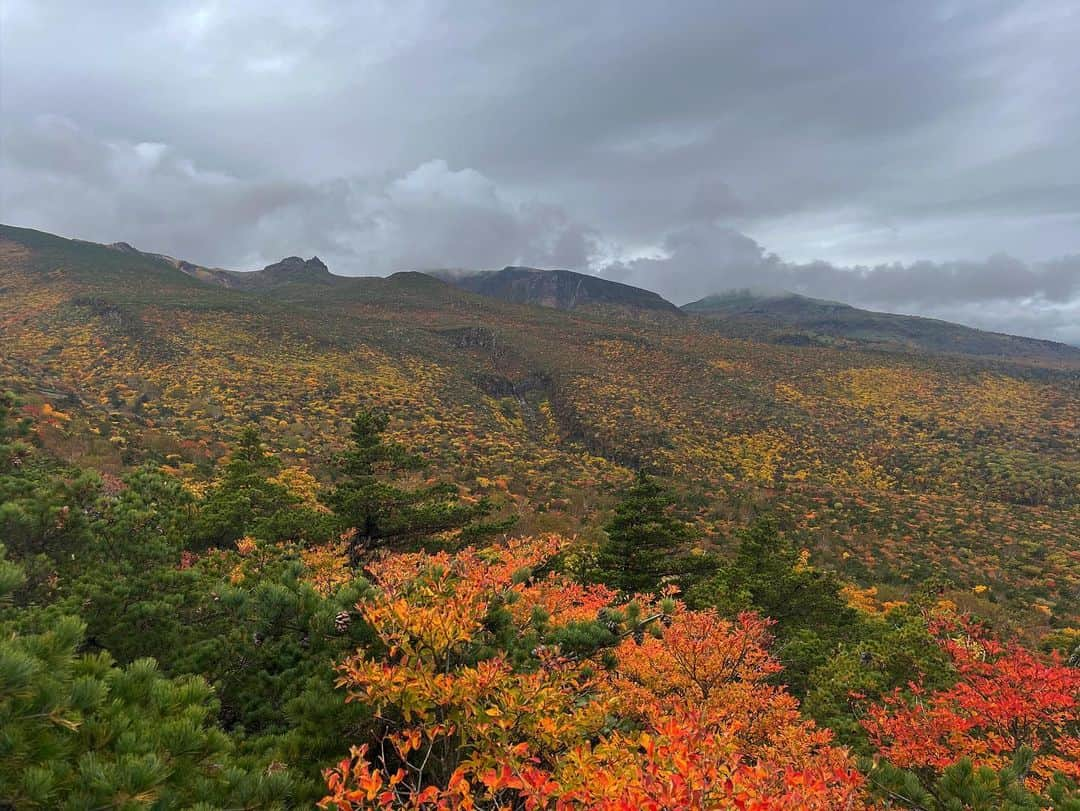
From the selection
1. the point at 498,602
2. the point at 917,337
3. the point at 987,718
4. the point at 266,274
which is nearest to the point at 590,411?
the point at 987,718

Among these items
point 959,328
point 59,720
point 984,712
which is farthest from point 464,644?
point 959,328

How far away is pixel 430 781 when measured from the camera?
18.2 ft

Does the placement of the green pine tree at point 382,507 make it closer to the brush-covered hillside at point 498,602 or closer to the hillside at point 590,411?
the brush-covered hillside at point 498,602

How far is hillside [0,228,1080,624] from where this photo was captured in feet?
93.4

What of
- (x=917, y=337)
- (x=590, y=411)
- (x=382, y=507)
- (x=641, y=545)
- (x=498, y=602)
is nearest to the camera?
(x=498, y=602)

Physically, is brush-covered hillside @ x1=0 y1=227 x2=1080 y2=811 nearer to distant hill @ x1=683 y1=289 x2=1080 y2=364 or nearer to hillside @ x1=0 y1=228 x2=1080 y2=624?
hillside @ x1=0 y1=228 x2=1080 y2=624

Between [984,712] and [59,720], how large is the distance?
1407 cm

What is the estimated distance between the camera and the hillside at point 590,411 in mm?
28469

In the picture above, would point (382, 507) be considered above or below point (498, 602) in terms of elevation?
below

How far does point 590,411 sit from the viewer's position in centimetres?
5416

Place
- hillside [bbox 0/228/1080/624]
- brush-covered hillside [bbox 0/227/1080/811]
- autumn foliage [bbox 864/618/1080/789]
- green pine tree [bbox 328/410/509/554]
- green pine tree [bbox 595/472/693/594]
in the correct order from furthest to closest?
hillside [bbox 0/228/1080/624] < green pine tree [bbox 595/472/693/594] < green pine tree [bbox 328/410/509/554] < autumn foliage [bbox 864/618/1080/789] < brush-covered hillside [bbox 0/227/1080/811]

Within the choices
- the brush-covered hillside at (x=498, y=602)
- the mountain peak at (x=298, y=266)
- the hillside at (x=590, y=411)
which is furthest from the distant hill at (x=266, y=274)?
the brush-covered hillside at (x=498, y=602)

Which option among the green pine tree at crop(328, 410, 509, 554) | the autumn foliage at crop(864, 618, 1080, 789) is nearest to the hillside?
the green pine tree at crop(328, 410, 509, 554)

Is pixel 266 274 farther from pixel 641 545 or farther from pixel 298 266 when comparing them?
pixel 641 545
